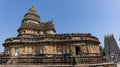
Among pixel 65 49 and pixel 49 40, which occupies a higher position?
pixel 49 40

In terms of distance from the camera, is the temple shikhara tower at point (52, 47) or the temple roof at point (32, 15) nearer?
the temple shikhara tower at point (52, 47)

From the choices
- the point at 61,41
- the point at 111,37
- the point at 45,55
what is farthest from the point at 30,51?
the point at 111,37

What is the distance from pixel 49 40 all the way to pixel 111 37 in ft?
140

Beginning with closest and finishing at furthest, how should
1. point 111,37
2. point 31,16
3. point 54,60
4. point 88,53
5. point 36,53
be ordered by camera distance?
1. point 54,60
2. point 88,53
3. point 36,53
4. point 31,16
5. point 111,37

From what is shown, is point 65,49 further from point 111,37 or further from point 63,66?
point 111,37

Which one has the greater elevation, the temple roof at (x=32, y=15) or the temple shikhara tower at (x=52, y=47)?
the temple roof at (x=32, y=15)

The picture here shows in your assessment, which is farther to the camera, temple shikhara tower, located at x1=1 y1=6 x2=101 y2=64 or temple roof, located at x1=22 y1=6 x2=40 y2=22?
temple roof, located at x1=22 y1=6 x2=40 y2=22

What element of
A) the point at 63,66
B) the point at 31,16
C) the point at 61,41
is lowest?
the point at 63,66

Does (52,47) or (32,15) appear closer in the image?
(52,47)

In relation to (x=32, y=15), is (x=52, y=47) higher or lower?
lower

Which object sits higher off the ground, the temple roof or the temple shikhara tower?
the temple roof

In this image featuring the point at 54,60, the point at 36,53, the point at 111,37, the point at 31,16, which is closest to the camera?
the point at 54,60

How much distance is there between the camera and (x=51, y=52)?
92.1 ft

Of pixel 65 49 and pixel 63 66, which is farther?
pixel 65 49
